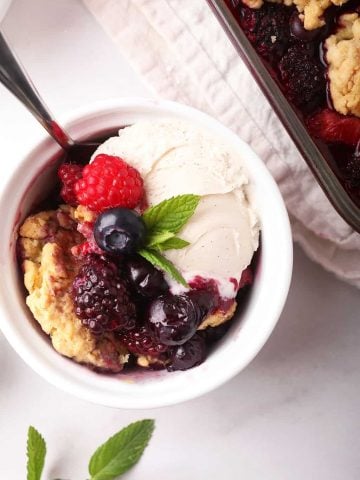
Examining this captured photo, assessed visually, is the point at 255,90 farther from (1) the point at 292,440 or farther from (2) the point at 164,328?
(1) the point at 292,440

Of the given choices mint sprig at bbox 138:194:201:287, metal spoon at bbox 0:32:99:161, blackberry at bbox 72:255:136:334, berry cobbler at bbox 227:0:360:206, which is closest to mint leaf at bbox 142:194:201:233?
mint sprig at bbox 138:194:201:287

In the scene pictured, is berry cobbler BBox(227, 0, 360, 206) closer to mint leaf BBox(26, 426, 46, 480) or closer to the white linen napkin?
the white linen napkin

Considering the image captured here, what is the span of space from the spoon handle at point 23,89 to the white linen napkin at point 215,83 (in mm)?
359

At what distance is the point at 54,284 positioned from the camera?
4.54 feet

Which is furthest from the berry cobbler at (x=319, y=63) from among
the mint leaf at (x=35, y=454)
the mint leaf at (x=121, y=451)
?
the mint leaf at (x=35, y=454)

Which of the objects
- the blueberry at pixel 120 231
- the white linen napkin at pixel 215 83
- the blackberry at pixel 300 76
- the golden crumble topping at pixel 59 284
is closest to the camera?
the blueberry at pixel 120 231

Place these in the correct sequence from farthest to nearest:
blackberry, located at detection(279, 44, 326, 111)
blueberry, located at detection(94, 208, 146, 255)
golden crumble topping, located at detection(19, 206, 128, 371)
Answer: blackberry, located at detection(279, 44, 326, 111), golden crumble topping, located at detection(19, 206, 128, 371), blueberry, located at detection(94, 208, 146, 255)

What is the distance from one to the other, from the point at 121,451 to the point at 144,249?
0.59 metres

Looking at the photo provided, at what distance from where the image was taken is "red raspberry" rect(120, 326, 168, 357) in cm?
139

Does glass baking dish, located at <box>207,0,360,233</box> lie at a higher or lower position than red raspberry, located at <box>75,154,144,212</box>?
lower

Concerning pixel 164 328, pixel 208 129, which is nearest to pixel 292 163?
pixel 208 129

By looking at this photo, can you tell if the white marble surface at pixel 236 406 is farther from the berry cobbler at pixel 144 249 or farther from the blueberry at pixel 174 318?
the blueberry at pixel 174 318

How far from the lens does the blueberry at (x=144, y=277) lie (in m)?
1.34

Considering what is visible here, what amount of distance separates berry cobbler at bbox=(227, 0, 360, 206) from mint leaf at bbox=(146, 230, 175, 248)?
422 millimetres
